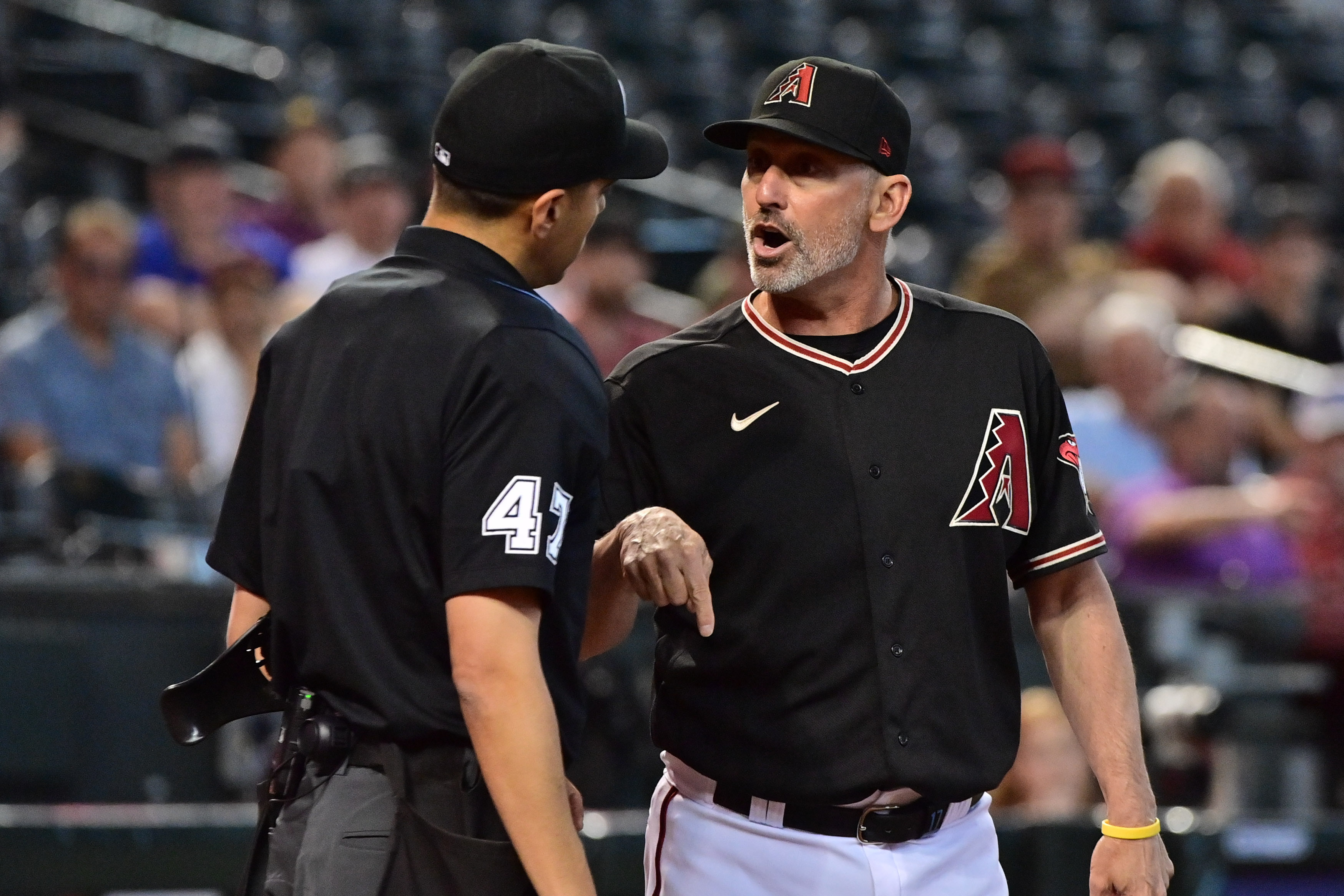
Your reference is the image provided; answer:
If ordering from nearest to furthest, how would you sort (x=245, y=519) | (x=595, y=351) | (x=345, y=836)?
(x=345, y=836), (x=245, y=519), (x=595, y=351)

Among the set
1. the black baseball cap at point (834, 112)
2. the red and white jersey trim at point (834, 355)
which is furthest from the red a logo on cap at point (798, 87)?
the red and white jersey trim at point (834, 355)

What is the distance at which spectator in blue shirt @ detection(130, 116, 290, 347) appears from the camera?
6.88 m

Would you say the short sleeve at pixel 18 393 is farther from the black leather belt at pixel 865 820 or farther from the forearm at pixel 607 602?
the black leather belt at pixel 865 820

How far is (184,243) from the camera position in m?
7.11

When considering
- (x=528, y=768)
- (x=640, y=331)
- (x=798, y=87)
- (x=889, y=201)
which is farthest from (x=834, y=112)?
(x=640, y=331)

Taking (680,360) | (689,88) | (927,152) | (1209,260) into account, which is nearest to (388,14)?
(689,88)

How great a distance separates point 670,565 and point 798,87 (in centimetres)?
88

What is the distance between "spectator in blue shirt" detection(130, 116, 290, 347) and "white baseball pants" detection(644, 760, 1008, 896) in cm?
421

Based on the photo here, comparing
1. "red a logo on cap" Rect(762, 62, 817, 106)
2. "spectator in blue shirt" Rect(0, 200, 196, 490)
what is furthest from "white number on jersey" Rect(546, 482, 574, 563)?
"spectator in blue shirt" Rect(0, 200, 196, 490)

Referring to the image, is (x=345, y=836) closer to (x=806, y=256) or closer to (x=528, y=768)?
(x=528, y=768)

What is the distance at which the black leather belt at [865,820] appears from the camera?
113 inches

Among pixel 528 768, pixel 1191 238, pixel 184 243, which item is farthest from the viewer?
pixel 1191 238

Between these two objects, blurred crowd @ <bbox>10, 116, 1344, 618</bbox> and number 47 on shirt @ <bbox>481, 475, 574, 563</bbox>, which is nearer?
number 47 on shirt @ <bbox>481, 475, 574, 563</bbox>

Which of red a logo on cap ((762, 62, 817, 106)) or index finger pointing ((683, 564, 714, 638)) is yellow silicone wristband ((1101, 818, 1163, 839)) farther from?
red a logo on cap ((762, 62, 817, 106))
